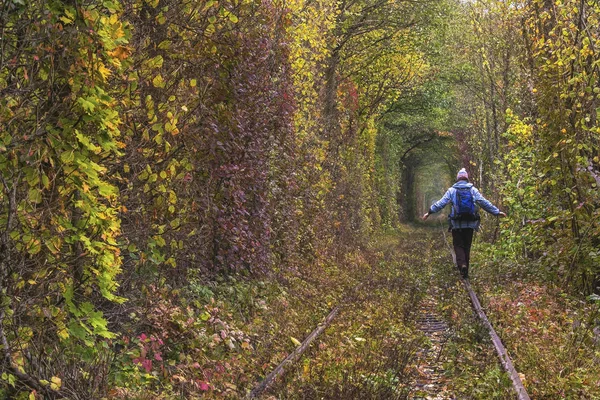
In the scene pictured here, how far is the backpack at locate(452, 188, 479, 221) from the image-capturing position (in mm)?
13148

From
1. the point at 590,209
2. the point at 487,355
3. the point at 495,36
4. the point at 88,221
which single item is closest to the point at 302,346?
the point at 487,355

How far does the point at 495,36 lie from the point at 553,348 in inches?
629

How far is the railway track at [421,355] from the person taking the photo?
5895 mm

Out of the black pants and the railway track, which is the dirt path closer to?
the railway track

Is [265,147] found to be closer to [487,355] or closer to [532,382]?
[487,355]

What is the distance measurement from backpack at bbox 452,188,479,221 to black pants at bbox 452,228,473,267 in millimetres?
307

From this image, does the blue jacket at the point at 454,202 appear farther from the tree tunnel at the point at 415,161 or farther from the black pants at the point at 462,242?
the tree tunnel at the point at 415,161

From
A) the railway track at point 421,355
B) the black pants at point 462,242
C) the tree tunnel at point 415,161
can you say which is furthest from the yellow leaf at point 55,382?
the tree tunnel at point 415,161

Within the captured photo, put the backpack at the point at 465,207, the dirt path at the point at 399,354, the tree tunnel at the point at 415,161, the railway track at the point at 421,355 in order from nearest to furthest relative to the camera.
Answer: the dirt path at the point at 399,354 → the railway track at the point at 421,355 → the backpack at the point at 465,207 → the tree tunnel at the point at 415,161

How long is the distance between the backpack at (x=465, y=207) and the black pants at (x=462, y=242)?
1.01 ft

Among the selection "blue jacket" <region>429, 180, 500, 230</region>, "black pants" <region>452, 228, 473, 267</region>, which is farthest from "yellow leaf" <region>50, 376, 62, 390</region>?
"black pants" <region>452, 228, 473, 267</region>

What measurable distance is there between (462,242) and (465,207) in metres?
0.88

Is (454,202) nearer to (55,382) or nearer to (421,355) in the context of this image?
(421,355)

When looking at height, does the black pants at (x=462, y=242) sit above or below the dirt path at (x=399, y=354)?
above
